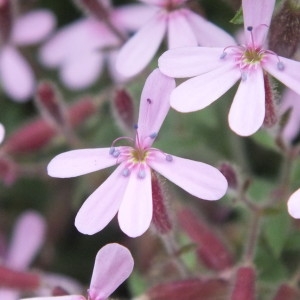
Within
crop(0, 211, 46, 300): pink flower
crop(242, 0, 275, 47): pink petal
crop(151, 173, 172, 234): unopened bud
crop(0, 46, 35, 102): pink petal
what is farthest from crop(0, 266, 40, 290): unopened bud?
crop(242, 0, 275, 47): pink petal

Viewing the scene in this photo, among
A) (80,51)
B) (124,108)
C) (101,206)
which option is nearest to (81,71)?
(80,51)

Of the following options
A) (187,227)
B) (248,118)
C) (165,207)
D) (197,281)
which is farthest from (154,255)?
(248,118)

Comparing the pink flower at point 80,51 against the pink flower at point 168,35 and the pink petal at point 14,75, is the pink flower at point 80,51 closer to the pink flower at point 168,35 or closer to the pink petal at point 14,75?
the pink petal at point 14,75

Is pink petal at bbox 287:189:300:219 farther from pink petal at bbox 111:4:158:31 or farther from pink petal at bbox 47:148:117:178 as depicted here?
pink petal at bbox 111:4:158:31

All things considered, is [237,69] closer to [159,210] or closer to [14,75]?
[159,210]

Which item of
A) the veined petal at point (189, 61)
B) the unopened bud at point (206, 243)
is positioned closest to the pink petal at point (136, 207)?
the veined petal at point (189, 61)
